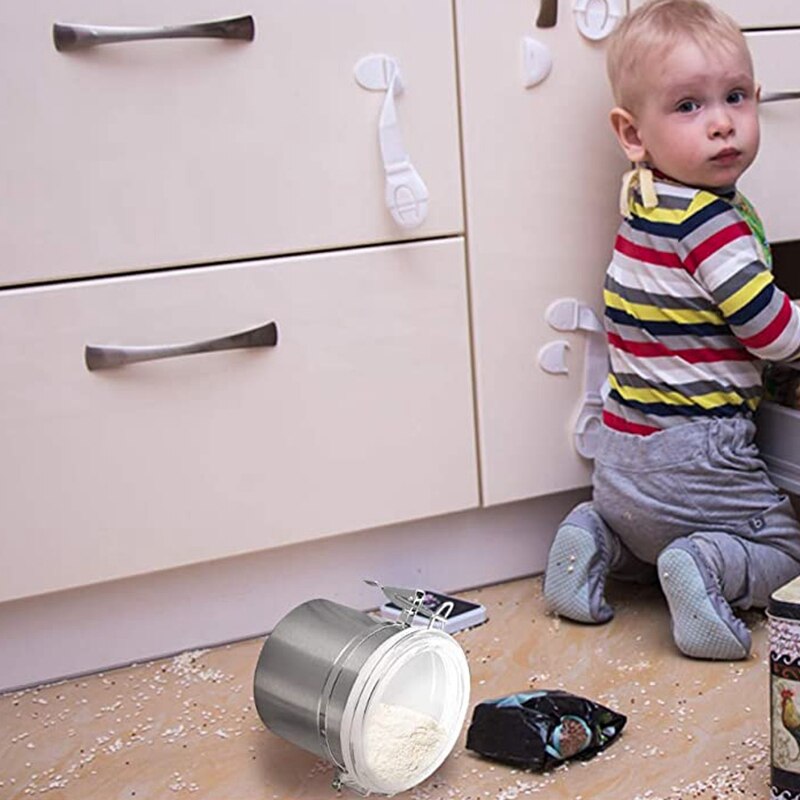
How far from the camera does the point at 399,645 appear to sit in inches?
45.7

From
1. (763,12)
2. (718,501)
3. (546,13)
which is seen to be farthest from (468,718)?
(763,12)

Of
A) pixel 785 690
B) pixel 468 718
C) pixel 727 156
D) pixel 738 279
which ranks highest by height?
pixel 727 156

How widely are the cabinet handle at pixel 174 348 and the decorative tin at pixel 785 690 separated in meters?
0.56

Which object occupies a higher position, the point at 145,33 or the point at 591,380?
the point at 145,33

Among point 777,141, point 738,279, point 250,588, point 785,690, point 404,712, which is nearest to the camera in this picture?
point 785,690

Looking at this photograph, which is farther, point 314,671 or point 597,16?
point 597,16

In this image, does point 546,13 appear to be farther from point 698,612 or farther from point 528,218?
point 698,612

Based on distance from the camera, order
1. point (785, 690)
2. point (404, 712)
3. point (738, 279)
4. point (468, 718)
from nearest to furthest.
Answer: point (785, 690) → point (404, 712) → point (468, 718) → point (738, 279)

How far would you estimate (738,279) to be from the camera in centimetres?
139

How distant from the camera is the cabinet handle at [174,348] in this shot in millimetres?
1339

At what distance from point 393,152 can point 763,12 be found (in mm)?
464

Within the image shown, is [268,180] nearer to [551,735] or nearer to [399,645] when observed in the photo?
[399,645]

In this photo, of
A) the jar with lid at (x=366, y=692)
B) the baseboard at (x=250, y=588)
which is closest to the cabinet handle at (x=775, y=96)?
the baseboard at (x=250, y=588)

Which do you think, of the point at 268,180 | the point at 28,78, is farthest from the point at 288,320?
the point at 28,78
